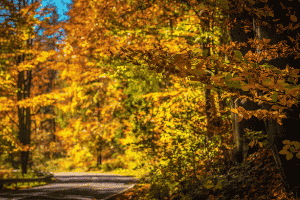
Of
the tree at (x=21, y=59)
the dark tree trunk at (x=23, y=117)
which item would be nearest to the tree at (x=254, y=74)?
the tree at (x=21, y=59)

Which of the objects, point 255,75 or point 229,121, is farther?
point 229,121

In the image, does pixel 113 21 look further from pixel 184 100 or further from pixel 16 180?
pixel 16 180

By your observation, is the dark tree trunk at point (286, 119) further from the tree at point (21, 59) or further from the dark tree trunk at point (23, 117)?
the dark tree trunk at point (23, 117)

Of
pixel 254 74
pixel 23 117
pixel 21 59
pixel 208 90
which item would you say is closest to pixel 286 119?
pixel 254 74

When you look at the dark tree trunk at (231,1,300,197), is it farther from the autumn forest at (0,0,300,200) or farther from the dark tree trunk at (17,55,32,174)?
the dark tree trunk at (17,55,32,174)

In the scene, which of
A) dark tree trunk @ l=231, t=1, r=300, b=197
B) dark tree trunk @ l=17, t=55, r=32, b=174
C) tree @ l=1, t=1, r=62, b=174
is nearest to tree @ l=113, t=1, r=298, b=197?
dark tree trunk @ l=231, t=1, r=300, b=197

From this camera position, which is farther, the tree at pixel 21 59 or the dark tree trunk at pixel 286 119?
the tree at pixel 21 59

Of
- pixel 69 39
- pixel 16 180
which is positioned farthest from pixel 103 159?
pixel 69 39

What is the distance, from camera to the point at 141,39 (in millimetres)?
7695

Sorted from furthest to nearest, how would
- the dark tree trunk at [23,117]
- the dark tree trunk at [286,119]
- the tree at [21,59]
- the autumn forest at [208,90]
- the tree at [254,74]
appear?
1. the dark tree trunk at [23,117]
2. the tree at [21,59]
3. the dark tree trunk at [286,119]
4. the autumn forest at [208,90]
5. the tree at [254,74]

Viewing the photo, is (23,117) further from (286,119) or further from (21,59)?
(286,119)

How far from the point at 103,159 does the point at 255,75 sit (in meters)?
28.3

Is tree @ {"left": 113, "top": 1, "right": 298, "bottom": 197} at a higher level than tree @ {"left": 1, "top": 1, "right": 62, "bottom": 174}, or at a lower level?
lower

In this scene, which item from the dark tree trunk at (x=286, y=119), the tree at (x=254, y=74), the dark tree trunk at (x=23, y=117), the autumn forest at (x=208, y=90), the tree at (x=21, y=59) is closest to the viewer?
the tree at (x=254, y=74)
